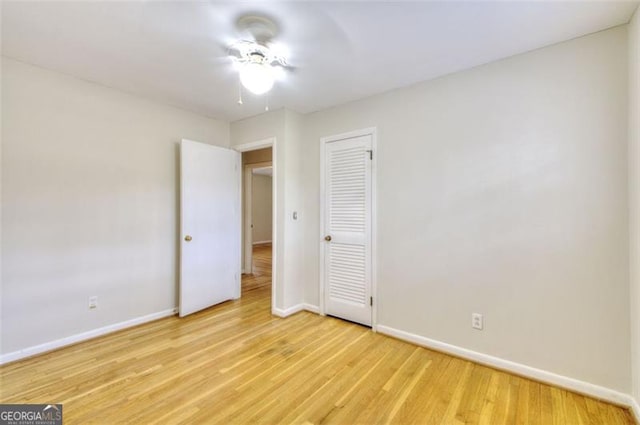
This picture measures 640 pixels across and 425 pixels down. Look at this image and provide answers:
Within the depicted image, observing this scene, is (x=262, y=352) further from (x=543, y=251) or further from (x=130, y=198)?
(x=543, y=251)

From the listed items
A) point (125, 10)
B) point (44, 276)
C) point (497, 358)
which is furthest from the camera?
point (44, 276)

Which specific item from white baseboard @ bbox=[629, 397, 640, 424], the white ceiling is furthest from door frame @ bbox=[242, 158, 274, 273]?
white baseboard @ bbox=[629, 397, 640, 424]

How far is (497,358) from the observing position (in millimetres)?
2150

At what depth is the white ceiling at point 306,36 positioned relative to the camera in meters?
1.63

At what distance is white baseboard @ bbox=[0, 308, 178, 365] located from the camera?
2221 millimetres

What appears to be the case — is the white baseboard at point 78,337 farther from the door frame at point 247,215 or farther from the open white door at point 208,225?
the door frame at point 247,215

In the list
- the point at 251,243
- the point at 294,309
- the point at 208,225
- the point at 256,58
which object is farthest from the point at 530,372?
the point at 251,243

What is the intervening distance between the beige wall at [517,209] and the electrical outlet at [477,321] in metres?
0.04

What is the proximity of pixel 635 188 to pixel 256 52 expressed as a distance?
253 centimetres

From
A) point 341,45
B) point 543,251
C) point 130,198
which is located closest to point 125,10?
point 341,45

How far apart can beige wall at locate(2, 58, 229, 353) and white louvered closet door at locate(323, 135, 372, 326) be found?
182 centimetres

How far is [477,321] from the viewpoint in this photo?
2.25 meters

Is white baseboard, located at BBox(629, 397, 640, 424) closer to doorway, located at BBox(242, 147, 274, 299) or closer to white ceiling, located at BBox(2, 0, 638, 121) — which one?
white ceiling, located at BBox(2, 0, 638, 121)

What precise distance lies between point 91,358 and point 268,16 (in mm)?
2930
